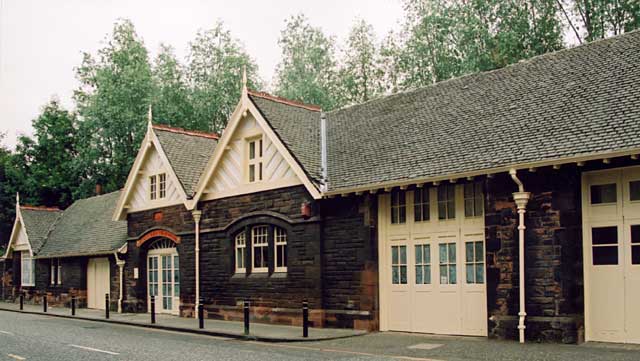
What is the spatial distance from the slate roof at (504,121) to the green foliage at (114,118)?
1090 inches

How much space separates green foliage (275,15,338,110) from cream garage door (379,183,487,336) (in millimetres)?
26330

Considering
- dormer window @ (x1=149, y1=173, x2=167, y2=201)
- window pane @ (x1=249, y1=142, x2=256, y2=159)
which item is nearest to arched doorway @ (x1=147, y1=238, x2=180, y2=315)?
dormer window @ (x1=149, y1=173, x2=167, y2=201)

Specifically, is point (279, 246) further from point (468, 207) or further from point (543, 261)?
point (543, 261)

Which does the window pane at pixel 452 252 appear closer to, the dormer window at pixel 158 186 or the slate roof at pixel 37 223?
the dormer window at pixel 158 186

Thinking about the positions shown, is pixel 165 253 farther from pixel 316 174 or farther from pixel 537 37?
pixel 537 37

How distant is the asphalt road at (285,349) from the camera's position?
42.9 feet

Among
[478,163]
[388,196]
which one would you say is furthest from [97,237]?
[478,163]

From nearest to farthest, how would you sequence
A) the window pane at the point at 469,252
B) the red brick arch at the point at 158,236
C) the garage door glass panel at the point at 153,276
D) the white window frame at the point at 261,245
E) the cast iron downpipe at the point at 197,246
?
the window pane at the point at 469,252 < the white window frame at the point at 261,245 < the cast iron downpipe at the point at 197,246 < the red brick arch at the point at 158,236 < the garage door glass panel at the point at 153,276

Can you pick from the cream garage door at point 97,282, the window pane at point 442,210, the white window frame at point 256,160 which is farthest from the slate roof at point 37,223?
the window pane at point 442,210

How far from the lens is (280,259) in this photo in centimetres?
2119

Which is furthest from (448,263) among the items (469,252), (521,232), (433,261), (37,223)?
(37,223)

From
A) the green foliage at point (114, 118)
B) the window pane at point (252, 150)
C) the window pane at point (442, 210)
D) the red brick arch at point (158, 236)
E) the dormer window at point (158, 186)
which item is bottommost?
the red brick arch at point (158, 236)

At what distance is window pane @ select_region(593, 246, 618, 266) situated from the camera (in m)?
14.2

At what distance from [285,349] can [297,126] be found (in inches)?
355
